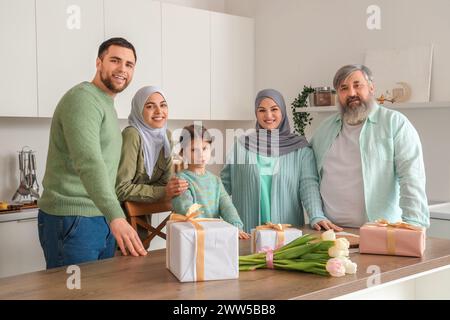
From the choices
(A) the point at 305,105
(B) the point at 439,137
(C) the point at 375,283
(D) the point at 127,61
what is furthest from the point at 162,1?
(C) the point at 375,283

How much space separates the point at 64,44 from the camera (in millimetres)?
3799

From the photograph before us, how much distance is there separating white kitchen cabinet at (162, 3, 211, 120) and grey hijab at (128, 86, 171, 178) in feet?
5.43

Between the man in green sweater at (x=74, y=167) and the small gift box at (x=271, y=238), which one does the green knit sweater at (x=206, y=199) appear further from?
the small gift box at (x=271, y=238)

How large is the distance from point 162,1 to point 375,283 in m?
3.71

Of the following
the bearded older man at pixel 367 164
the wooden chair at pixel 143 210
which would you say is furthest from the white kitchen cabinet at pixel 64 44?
the bearded older man at pixel 367 164

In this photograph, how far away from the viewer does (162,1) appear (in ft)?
15.5

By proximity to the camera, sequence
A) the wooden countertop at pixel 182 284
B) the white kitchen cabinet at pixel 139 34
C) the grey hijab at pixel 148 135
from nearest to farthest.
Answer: the wooden countertop at pixel 182 284
the grey hijab at pixel 148 135
the white kitchen cabinet at pixel 139 34

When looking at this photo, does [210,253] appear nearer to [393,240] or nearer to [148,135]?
[393,240]

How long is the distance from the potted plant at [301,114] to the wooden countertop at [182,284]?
295cm

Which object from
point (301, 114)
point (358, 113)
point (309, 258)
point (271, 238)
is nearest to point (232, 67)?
point (301, 114)

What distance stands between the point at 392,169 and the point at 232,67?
2805 mm

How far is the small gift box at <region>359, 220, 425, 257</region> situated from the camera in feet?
5.65

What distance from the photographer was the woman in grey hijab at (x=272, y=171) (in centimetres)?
249

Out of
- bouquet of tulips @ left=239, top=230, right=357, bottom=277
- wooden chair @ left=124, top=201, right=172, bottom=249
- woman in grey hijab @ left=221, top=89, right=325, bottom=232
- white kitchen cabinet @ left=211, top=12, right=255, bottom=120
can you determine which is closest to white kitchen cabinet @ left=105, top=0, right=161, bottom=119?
white kitchen cabinet @ left=211, top=12, right=255, bottom=120
